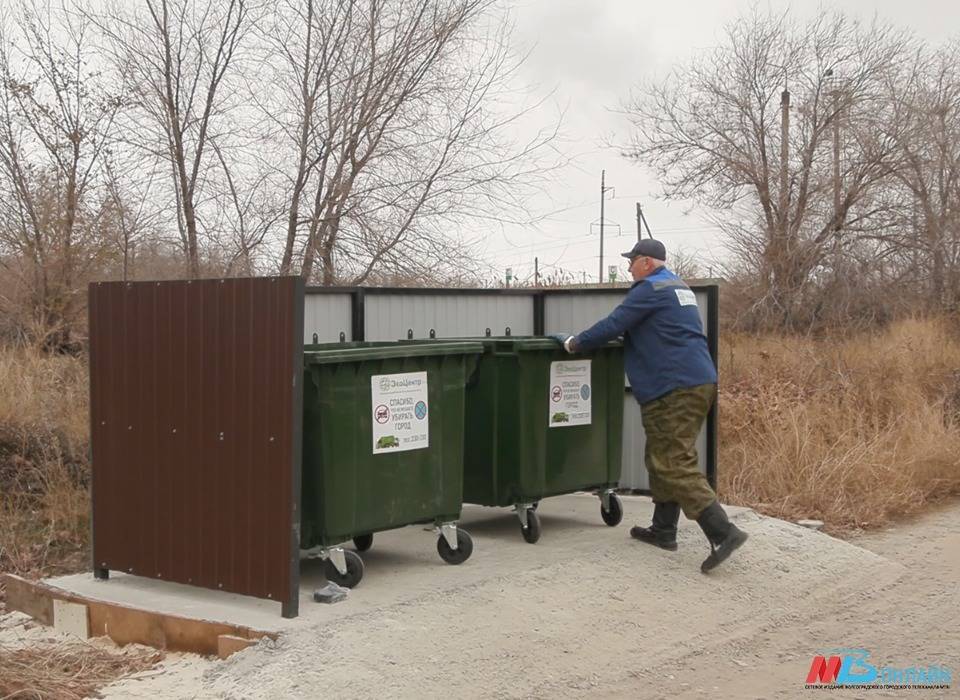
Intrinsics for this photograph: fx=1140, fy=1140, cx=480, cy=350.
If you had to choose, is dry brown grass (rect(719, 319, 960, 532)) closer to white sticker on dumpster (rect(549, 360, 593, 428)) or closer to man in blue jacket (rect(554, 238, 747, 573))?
white sticker on dumpster (rect(549, 360, 593, 428))

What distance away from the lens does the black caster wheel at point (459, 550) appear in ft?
21.8

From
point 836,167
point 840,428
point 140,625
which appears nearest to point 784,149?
point 836,167

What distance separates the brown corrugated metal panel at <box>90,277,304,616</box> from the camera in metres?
5.51

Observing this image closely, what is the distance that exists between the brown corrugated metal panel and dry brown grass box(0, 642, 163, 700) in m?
0.58

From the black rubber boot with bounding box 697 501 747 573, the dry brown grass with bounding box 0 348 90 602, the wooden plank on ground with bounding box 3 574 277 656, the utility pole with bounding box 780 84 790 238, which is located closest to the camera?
the wooden plank on ground with bounding box 3 574 277 656

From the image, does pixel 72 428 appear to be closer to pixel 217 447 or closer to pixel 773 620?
pixel 217 447

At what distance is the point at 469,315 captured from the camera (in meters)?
8.91

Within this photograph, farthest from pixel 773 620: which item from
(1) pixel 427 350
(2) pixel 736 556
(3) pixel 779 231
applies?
(3) pixel 779 231

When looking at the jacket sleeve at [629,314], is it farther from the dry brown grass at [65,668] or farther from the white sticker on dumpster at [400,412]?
the dry brown grass at [65,668]

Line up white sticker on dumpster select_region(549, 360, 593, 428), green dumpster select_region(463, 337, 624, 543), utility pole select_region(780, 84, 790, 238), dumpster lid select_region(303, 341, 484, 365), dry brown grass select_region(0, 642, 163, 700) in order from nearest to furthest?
dry brown grass select_region(0, 642, 163, 700), dumpster lid select_region(303, 341, 484, 365), green dumpster select_region(463, 337, 624, 543), white sticker on dumpster select_region(549, 360, 593, 428), utility pole select_region(780, 84, 790, 238)

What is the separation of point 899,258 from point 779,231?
→ 2304 millimetres

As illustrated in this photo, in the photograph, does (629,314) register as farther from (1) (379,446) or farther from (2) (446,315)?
(2) (446,315)

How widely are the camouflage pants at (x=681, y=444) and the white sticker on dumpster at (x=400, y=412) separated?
1442 millimetres

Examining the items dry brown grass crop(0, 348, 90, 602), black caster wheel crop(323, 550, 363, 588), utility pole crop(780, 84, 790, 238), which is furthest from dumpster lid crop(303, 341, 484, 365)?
utility pole crop(780, 84, 790, 238)
